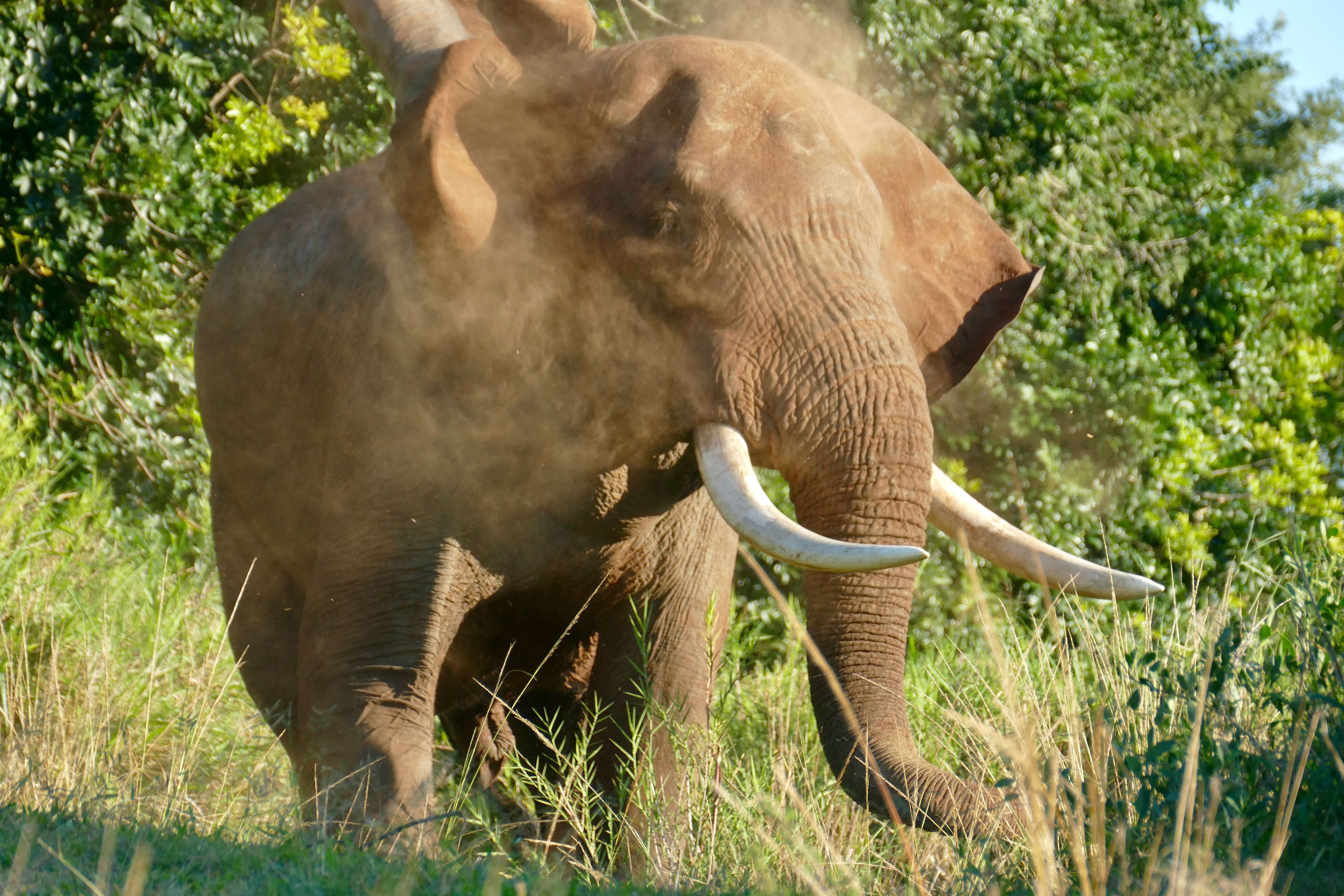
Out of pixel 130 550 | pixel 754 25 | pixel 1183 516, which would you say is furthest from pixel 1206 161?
pixel 130 550

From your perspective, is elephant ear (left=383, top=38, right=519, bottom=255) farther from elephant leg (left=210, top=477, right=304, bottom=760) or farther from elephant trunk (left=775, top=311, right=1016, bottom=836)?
elephant leg (left=210, top=477, right=304, bottom=760)

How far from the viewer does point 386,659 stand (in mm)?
4109

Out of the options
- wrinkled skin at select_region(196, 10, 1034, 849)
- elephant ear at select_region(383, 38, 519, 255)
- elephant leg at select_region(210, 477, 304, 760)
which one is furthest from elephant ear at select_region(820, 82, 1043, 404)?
elephant leg at select_region(210, 477, 304, 760)

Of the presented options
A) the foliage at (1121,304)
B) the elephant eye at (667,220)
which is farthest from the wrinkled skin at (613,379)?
the foliage at (1121,304)

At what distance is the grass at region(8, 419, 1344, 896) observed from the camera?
9.52 ft

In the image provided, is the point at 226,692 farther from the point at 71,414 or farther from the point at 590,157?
the point at 590,157

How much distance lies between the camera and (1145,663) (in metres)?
3.51

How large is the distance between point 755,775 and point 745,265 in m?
1.76

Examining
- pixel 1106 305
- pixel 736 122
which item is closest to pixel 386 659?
pixel 736 122

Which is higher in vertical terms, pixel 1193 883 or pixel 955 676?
pixel 1193 883

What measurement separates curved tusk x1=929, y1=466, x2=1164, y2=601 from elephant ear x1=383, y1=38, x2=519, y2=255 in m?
1.38

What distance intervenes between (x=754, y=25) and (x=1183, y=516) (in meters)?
A: 3.80

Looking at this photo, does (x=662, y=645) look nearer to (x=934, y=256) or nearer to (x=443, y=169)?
(x=934, y=256)

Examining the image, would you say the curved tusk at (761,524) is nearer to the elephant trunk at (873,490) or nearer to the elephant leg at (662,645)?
the elephant trunk at (873,490)
